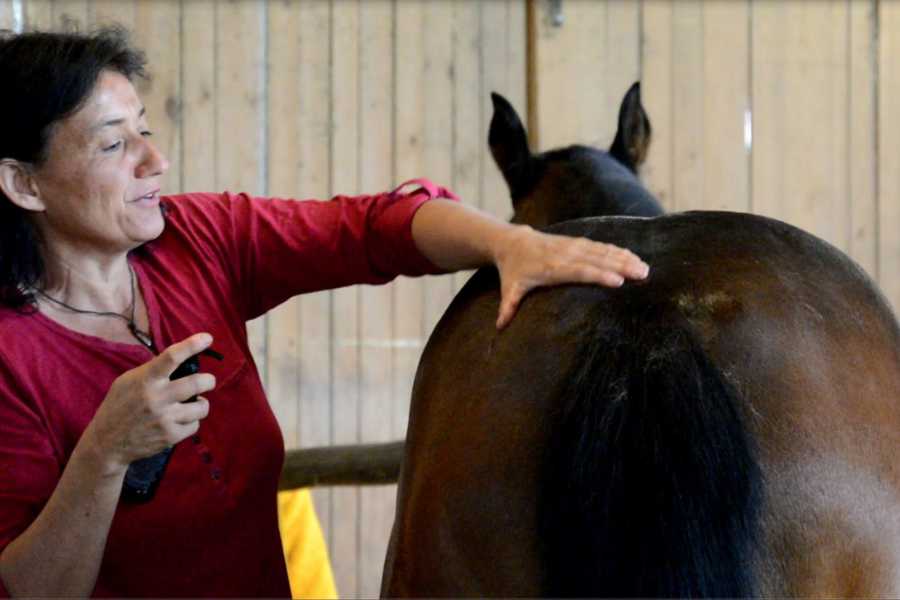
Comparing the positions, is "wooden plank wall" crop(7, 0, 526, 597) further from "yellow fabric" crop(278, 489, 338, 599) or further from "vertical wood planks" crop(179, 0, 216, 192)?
"yellow fabric" crop(278, 489, 338, 599)

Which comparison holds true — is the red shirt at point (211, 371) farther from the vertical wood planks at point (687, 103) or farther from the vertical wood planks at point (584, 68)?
the vertical wood planks at point (687, 103)

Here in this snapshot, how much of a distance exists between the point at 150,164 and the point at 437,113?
8.05ft

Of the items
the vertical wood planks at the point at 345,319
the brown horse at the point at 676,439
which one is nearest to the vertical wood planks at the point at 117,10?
the vertical wood planks at the point at 345,319

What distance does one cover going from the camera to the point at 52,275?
1674 millimetres

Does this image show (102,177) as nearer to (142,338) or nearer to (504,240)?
(142,338)

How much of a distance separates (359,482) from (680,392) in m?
1.95

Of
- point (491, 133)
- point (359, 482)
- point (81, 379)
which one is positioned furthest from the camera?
point (359, 482)

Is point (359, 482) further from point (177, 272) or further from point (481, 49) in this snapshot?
point (481, 49)

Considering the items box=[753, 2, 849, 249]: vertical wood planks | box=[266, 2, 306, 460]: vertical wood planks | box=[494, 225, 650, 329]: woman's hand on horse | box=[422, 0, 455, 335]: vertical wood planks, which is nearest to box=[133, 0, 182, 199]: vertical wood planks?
box=[266, 2, 306, 460]: vertical wood planks

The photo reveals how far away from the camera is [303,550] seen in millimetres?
2893

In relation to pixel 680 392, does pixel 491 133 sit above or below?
above

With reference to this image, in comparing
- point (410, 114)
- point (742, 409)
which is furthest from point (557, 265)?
point (410, 114)

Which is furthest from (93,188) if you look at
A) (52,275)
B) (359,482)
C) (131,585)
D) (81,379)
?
(359,482)

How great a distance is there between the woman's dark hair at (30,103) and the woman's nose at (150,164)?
0.11 meters
